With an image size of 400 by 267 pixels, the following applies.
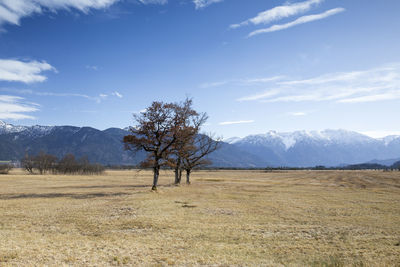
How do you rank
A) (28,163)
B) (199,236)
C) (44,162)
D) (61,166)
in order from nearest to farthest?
(199,236)
(28,163)
(44,162)
(61,166)

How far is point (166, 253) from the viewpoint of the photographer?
14.1 meters

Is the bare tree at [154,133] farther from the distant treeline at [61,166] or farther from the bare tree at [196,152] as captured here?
the distant treeline at [61,166]

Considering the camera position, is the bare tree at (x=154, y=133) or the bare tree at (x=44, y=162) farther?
the bare tree at (x=44, y=162)

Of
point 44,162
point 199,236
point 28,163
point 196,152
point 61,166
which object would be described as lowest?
point 61,166

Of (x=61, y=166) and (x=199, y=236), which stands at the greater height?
(x=199, y=236)

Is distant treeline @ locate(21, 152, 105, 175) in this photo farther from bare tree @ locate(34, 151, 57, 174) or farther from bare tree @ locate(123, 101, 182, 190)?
bare tree @ locate(123, 101, 182, 190)

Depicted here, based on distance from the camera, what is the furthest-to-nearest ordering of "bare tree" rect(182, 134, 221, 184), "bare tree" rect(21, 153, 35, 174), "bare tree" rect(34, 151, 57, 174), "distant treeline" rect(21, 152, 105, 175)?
1. "distant treeline" rect(21, 152, 105, 175)
2. "bare tree" rect(34, 151, 57, 174)
3. "bare tree" rect(21, 153, 35, 174)
4. "bare tree" rect(182, 134, 221, 184)

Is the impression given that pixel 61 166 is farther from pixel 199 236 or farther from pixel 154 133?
pixel 199 236

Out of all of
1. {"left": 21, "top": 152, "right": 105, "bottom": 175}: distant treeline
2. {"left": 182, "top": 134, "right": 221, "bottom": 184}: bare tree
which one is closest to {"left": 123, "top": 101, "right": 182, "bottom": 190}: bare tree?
{"left": 182, "top": 134, "right": 221, "bottom": 184}: bare tree

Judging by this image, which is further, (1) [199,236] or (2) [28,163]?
(2) [28,163]

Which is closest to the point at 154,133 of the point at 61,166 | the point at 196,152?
the point at 196,152

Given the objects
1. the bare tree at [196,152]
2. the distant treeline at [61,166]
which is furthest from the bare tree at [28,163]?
the bare tree at [196,152]

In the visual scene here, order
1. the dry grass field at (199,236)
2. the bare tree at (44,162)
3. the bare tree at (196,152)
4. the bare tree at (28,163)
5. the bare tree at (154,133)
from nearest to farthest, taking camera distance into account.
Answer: the dry grass field at (199,236) → the bare tree at (154,133) → the bare tree at (196,152) → the bare tree at (28,163) → the bare tree at (44,162)

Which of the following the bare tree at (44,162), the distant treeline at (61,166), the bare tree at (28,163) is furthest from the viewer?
the distant treeline at (61,166)
